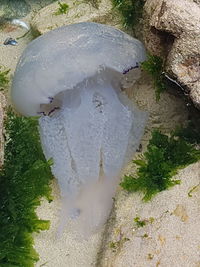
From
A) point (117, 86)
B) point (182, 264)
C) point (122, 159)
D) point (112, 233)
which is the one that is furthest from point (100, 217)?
point (117, 86)

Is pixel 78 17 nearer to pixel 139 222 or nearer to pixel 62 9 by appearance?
pixel 62 9

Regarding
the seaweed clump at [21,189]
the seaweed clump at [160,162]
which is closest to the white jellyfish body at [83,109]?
the seaweed clump at [21,189]

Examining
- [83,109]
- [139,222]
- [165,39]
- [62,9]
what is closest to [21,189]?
[83,109]

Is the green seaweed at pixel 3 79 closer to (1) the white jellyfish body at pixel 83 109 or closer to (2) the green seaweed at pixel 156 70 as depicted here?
(1) the white jellyfish body at pixel 83 109

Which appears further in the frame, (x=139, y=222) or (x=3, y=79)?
(x=3, y=79)

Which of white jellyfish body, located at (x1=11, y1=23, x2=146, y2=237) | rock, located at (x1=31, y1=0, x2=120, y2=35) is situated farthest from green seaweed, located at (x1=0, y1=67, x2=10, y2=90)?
rock, located at (x1=31, y1=0, x2=120, y2=35)

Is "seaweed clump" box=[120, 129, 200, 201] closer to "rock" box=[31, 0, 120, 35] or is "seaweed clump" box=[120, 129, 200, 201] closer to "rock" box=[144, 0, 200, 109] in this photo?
"rock" box=[144, 0, 200, 109]

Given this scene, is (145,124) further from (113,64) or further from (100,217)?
(100,217)
